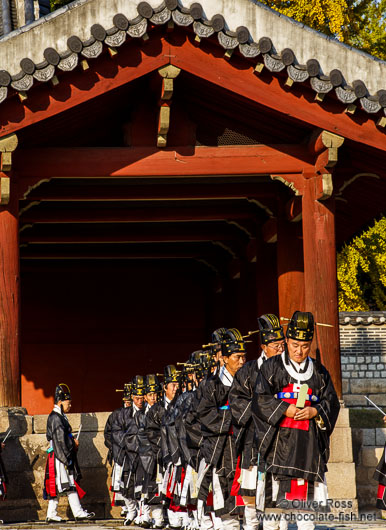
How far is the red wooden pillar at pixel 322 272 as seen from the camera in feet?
49.1

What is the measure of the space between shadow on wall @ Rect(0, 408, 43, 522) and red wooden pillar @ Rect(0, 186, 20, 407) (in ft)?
1.05

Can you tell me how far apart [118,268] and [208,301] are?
7.29ft

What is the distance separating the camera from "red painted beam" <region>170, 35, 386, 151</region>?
15.0 metres

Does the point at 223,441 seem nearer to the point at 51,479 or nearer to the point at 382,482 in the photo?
the point at 382,482

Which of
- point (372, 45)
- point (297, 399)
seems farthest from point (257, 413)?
point (372, 45)

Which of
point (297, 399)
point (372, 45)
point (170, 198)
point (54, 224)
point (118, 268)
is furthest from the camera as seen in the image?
point (372, 45)

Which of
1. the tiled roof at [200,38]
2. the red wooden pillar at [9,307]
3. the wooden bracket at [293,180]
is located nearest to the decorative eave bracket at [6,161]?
the red wooden pillar at [9,307]

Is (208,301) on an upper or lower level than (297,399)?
upper

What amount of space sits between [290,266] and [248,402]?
24.8 feet

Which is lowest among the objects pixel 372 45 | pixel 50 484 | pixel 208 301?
pixel 50 484

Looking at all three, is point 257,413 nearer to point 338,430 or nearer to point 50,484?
point 338,430

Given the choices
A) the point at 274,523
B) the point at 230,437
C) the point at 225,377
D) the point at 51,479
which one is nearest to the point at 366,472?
the point at 230,437

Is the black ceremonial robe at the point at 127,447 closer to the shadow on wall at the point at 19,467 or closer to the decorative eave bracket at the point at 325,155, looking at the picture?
the shadow on wall at the point at 19,467

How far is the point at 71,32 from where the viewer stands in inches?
576
